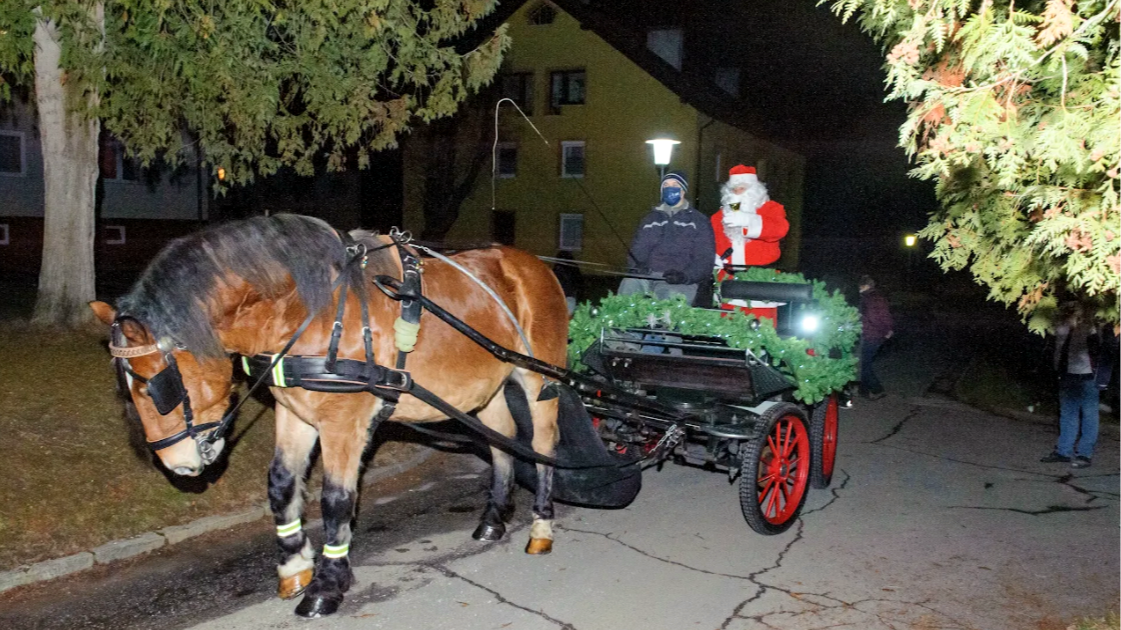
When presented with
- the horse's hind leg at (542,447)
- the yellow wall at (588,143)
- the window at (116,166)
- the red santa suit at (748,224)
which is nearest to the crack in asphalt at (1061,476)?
the red santa suit at (748,224)

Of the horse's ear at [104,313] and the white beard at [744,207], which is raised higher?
the white beard at [744,207]

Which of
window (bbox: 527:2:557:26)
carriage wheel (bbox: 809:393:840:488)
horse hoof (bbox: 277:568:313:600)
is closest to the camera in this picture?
horse hoof (bbox: 277:568:313:600)

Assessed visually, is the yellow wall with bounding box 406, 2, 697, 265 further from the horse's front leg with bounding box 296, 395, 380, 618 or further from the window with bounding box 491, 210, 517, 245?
the horse's front leg with bounding box 296, 395, 380, 618

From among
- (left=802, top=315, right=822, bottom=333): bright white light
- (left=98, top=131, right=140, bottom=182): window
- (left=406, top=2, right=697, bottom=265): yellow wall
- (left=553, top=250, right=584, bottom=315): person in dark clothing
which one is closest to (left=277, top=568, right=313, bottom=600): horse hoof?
(left=802, top=315, right=822, bottom=333): bright white light

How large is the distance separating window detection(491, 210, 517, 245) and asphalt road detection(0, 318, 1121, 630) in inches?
938

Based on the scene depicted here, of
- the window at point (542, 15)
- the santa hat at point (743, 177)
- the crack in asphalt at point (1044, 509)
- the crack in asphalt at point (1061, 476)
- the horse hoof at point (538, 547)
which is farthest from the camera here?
the window at point (542, 15)

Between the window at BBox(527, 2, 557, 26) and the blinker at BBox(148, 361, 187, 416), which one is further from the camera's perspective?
the window at BBox(527, 2, 557, 26)

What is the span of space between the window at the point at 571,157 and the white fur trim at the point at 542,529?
25000 mm

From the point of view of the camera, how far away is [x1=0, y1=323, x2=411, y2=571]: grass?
5105 mm

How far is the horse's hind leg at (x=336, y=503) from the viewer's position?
430cm

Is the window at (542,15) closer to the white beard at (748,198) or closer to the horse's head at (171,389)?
the white beard at (748,198)

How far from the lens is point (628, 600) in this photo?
183 inches

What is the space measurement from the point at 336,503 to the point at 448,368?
962 millimetres

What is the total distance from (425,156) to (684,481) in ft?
80.8
